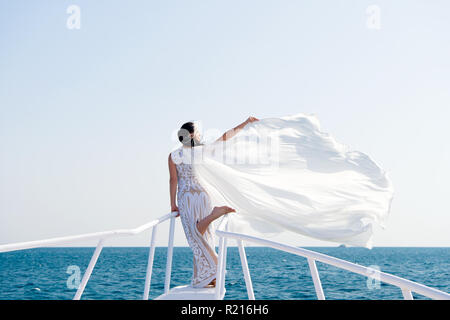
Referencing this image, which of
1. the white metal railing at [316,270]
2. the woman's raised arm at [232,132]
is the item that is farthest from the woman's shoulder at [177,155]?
the white metal railing at [316,270]

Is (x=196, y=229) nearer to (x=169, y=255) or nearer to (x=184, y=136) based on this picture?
(x=169, y=255)

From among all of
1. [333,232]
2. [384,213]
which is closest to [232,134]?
[333,232]

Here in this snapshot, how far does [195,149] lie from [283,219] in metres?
1.52

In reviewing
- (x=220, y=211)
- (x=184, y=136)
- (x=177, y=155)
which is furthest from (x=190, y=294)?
(x=184, y=136)

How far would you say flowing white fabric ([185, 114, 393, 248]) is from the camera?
600 cm

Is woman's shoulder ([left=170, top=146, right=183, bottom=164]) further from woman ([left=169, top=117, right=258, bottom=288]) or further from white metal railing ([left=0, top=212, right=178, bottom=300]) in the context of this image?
white metal railing ([left=0, top=212, right=178, bottom=300])

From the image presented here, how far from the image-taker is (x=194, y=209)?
221 inches

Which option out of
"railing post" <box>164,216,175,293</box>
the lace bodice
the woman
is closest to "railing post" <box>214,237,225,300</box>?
"railing post" <box>164,216,175,293</box>

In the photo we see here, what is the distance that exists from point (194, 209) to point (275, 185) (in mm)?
1474

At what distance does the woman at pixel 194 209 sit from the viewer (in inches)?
216

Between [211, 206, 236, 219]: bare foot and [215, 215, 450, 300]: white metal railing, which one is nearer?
[215, 215, 450, 300]: white metal railing

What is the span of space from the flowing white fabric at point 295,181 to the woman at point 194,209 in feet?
0.59

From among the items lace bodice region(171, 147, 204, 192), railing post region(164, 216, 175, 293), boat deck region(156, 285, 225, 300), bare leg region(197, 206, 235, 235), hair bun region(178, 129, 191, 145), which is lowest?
boat deck region(156, 285, 225, 300)
